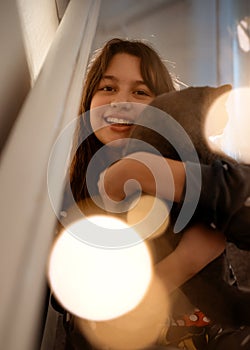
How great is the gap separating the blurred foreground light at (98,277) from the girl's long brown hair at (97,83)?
25cm

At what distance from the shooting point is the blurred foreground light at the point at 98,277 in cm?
51

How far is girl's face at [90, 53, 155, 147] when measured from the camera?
0.82 m

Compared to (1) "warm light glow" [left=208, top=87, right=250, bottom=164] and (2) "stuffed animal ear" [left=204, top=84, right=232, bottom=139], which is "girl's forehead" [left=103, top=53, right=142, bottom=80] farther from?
(1) "warm light glow" [left=208, top=87, right=250, bottom=164]

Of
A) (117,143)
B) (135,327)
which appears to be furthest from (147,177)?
(117,143)

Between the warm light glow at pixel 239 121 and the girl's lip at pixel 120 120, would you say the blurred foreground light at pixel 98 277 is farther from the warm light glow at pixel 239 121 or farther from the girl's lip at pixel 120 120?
the warm light glow at pixel 239 121

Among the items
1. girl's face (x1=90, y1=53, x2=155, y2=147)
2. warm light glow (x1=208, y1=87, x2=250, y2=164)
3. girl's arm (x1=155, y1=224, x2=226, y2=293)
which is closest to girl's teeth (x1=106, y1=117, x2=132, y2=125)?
girl's face (x1=90, y1=53, x2=155, y2=147)

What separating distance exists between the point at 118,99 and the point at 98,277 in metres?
0.44

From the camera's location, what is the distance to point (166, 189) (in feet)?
1.63

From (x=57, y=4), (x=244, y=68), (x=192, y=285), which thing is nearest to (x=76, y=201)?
(x=192, y=285)

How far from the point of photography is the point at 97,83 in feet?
2.98

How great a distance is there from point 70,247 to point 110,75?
46 cm

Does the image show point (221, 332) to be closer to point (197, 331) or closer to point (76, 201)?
point (197, 331)

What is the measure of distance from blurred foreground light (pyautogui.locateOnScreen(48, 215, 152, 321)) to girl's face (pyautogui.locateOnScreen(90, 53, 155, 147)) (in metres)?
0.29

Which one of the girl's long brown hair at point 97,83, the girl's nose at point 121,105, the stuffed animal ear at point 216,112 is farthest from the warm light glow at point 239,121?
the stuffed animal ear at point 216,112
